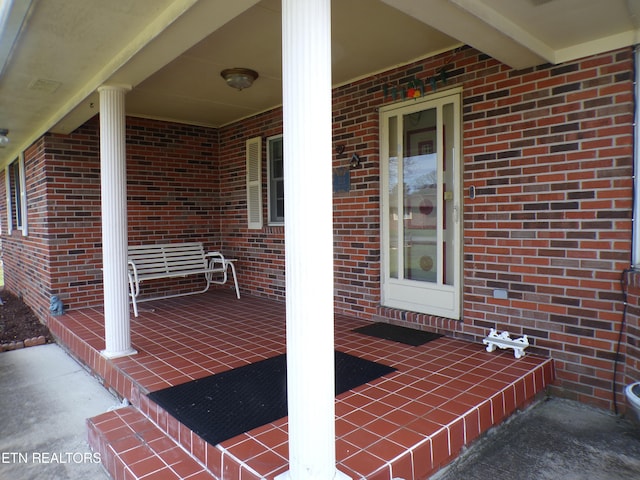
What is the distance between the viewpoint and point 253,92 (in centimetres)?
468

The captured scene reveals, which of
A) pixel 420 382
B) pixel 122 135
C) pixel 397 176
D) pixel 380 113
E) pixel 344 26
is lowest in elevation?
pixel 420 382

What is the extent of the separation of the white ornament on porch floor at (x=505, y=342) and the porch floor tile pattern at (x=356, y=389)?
0.21 ft

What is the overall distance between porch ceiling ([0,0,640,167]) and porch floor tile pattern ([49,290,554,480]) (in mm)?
1557

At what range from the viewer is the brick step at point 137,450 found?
6.67 feet

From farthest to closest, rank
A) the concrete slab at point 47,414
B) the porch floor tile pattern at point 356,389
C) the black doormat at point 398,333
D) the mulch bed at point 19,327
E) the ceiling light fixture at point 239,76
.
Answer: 1. the mulch bed at point 19,327
2. the ceiling light fixture at point 239,76
3. the black doormat at point 398,333
4. the concrete slab at point 47,414
5. the porch floor tile pattern at point 356,389

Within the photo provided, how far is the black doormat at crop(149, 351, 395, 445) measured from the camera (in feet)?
7.24

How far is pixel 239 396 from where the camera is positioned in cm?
251

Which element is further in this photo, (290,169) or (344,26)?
(344,26)

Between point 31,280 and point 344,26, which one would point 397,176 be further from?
point 31,280

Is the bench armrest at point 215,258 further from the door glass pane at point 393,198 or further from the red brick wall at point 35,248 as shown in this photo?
the door glass pane at point 393,198

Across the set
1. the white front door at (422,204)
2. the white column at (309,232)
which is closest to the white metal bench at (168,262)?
the white front door at (422,204)

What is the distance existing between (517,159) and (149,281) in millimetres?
4542

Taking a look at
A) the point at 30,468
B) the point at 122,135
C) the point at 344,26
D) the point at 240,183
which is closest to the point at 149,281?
the point at 240,183

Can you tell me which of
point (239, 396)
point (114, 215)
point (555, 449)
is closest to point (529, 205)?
point (555, 449)
